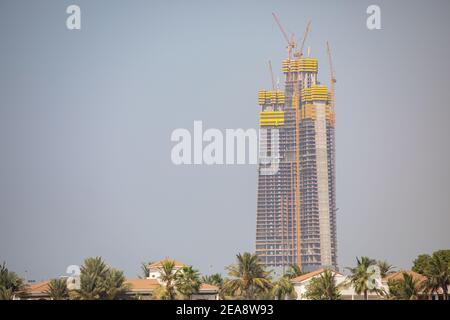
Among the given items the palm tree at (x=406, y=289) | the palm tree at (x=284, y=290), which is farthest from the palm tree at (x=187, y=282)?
the palm tree at (x=406, y=289)

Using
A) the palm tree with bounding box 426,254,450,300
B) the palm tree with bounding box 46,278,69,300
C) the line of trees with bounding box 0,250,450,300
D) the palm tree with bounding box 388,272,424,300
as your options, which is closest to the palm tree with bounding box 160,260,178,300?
the line of trees with bounding box 0,250,450,300

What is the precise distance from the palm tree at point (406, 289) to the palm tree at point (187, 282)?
27968 millimetres

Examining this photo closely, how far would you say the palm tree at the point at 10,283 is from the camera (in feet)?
456

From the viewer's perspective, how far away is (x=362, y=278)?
459 feet

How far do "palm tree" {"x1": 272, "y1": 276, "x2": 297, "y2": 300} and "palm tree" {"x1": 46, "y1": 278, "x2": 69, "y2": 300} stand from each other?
108 ft

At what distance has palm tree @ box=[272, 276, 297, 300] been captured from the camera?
156488 millimetres

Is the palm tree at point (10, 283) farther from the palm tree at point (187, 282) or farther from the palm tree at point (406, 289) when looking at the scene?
the palm tree at point (406, 289)

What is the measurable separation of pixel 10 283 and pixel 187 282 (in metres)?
25.3

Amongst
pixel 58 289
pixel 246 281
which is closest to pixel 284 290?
pixel 246 281

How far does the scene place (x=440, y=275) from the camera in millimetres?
138875

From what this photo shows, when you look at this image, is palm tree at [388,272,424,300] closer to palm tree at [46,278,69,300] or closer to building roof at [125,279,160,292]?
building roof at [125,279,160,292]
